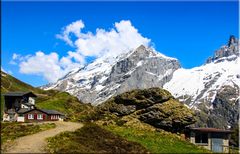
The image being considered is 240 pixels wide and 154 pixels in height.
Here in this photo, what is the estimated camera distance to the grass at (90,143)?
163 feet

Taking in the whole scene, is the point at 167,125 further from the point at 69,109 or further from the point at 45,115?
the point at 69,109

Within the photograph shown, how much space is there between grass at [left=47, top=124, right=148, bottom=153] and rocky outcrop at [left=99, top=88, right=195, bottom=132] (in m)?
18.6

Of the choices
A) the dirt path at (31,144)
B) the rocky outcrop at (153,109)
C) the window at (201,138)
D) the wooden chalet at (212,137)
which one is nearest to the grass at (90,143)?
the dirt path at (31,144)

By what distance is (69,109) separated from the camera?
6575 inches

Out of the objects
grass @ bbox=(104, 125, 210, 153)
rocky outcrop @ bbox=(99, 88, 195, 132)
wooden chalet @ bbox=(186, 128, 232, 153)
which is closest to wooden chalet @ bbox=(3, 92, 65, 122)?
rocky outcrop @ bbox=(99, 88, 195, 132)

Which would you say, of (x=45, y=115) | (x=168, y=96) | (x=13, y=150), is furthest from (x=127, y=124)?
(x=45, y=115)

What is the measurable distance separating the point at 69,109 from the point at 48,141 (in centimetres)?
11394

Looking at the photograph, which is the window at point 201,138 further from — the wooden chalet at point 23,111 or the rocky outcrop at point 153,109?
the wooden chalet at point 23,111

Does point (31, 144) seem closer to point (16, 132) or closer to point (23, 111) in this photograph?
point (16, 132)

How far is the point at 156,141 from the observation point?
63156 millimetres

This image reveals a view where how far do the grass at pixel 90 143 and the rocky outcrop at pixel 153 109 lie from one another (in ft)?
61.0

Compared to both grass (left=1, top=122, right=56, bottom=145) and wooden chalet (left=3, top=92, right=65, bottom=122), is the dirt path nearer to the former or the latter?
grass (left=1, top=122, right=56, bottom=145)

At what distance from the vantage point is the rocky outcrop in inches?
3155

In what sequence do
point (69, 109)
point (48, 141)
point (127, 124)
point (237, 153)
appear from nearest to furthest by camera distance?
point (48, 141) → point (237, 153) → point (127, 124) → point (69, 109)
